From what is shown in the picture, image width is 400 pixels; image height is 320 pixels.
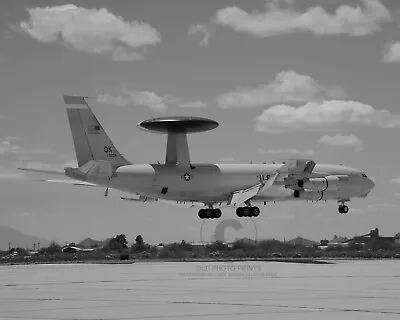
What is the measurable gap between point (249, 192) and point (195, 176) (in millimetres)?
5960

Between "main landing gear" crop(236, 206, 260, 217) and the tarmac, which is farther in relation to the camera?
"main landing gear" crop(236, 206, 260, 217)

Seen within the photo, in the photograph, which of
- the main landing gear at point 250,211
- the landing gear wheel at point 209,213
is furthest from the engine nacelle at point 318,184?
the landing gear wheel at point 209,213

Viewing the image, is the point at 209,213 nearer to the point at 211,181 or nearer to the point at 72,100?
the point at 211,181

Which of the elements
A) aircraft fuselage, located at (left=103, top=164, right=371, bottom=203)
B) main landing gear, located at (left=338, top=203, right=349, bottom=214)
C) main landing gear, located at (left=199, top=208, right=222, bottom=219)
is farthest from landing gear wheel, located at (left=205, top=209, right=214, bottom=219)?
main landing gear, located at (left=338, top=203, right=349, bottom=214)

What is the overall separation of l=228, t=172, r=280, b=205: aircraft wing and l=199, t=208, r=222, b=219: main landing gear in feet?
7.86

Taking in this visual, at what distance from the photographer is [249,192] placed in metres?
70.8

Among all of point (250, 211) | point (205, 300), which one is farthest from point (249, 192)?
point (205, 300)

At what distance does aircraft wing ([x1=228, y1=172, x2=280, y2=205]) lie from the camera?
2729 inches

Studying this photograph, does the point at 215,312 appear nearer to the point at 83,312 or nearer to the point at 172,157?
the point at 83,312

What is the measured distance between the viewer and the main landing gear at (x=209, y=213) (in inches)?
2886

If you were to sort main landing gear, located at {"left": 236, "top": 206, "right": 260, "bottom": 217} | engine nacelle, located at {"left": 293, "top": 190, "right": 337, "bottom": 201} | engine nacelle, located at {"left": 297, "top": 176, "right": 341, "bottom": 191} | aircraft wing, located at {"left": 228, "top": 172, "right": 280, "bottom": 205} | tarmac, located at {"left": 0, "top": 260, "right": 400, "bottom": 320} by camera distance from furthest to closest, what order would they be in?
main landing gear, located at {"left": 236, "top": 206, "right": 260, "bottom": 217} < engine nacelle, located at {"left": 293, "top": 190, "right": 337, "bottom": 201} < engine nacelle, located at {"left": 297, "top": 176, "right": 341, "bottom": 191} < aircraft wing, located at {"left": 228, "top": 172, "right": 280, "bottom": 205} < tarmac, located at {"left": 0, "top": 260, "right": 400, "bottom": 320}

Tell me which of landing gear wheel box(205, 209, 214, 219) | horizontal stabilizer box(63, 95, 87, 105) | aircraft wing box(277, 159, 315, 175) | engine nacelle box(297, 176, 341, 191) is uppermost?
horizontal stabilizer box(63, 95, 87, 105)

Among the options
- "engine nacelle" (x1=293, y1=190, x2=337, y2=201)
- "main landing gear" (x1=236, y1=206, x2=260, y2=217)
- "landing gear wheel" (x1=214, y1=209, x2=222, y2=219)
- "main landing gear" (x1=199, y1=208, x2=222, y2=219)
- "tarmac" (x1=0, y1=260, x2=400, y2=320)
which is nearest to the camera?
"tarmac" (x1=0, y1=260, x2=400, y2=320)

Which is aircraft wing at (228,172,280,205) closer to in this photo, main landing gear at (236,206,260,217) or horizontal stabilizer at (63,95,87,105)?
main landing gear at (236,206,260,217)
